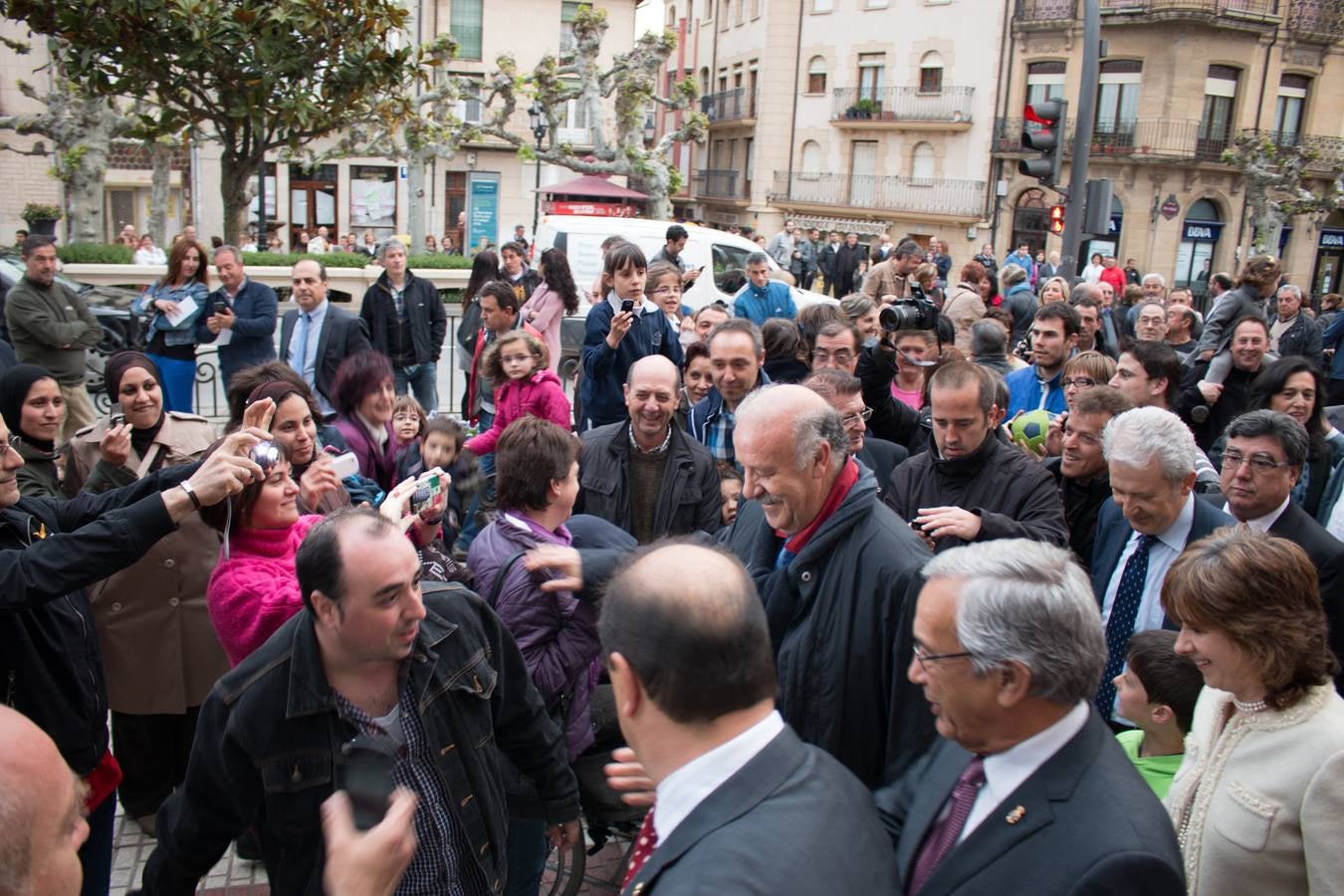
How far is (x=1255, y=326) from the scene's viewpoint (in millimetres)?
6270

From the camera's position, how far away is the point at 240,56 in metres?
8.66

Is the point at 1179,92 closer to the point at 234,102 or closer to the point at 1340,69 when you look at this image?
the point at 1340,69

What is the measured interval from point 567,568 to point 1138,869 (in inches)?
70.5

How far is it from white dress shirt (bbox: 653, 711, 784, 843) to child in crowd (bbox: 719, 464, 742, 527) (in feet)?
9.74

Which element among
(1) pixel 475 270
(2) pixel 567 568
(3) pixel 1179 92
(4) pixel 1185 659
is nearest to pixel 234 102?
(1) pixel 475 270

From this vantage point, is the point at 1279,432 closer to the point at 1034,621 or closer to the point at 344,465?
the point at 1034,621

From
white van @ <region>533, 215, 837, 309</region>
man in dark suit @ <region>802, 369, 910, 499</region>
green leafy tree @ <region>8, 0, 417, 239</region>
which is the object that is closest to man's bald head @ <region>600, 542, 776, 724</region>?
man in dark suit @ <region>802, 369, 910, 499</region>

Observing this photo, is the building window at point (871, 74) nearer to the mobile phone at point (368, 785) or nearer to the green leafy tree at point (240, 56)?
the green leafy tree at point (240, 56)

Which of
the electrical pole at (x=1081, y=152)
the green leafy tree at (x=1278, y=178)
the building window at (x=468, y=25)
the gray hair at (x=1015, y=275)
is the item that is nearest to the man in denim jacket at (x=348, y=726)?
the electrical pole at (x=1081, y=152)

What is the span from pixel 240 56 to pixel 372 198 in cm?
2923

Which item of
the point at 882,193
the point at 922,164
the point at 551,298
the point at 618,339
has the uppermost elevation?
the point at 922,164

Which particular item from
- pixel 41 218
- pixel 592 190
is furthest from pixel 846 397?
pixel 592 190

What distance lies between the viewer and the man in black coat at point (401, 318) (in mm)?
8703

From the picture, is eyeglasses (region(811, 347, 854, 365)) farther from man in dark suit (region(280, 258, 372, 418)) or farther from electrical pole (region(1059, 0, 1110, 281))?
electrical pole (region(1059, 0, 1110, 281))
